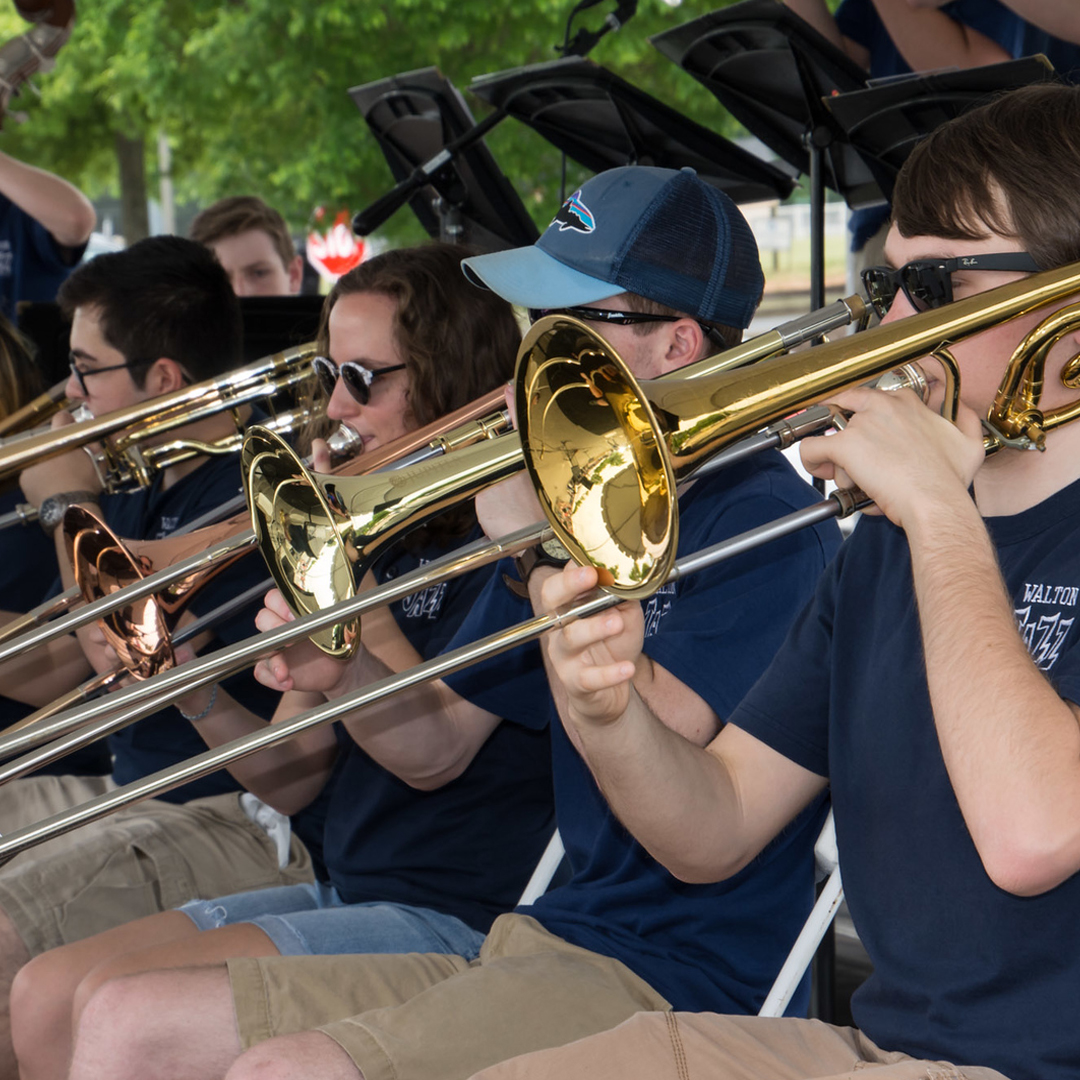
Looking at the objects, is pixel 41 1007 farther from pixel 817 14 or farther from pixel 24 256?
pixel 24 256

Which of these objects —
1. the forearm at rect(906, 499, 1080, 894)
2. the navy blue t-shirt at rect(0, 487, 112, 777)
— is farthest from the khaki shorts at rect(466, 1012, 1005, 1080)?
the navy blue t-shirt at rect(0, 487, 112, 777)

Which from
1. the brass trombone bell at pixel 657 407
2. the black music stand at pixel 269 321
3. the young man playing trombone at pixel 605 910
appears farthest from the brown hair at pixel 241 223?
the brass trombone bell at pixel 657 407

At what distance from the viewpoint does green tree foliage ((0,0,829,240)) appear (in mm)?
7930

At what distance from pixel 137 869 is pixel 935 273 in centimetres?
188

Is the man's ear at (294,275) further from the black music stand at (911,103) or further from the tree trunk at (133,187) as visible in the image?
the tree trunk at (133,187)

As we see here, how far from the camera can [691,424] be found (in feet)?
4.65

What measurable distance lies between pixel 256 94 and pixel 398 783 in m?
7.56

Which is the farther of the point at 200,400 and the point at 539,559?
the point at 200,400

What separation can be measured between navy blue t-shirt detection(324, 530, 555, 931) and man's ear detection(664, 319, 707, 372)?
53cm

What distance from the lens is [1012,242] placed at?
1.54 m

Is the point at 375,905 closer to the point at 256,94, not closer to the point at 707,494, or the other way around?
the point at 707,494

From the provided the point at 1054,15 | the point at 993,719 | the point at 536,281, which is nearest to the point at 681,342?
the point at 536,281

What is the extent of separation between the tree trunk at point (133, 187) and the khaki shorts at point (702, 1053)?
10.0 meters

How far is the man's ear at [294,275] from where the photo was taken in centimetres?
528
